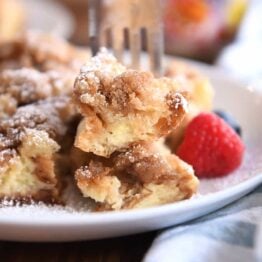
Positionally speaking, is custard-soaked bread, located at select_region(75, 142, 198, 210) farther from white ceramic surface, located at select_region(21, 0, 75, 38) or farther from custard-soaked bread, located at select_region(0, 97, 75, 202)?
white ceramic surface, located at select_region(21, 0, 75, 38)

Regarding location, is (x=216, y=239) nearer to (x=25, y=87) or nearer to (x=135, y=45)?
(x=25, y=87)

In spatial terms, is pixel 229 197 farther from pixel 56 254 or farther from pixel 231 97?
pixel 231 97

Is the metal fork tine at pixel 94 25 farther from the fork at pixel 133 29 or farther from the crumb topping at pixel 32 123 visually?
the crumb topping at pixel 32 123

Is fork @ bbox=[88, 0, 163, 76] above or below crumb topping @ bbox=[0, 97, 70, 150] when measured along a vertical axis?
above

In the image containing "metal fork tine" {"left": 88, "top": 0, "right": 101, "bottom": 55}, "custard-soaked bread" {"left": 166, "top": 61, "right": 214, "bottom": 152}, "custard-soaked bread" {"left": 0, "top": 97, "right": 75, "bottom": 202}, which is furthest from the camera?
"metal fork tine" {"left": 88, "top": 0, "right": 101, "bottom": 55}

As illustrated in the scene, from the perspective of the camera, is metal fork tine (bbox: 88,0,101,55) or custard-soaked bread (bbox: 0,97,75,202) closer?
custard-soaked bread (bbox: 0,97,75,202)

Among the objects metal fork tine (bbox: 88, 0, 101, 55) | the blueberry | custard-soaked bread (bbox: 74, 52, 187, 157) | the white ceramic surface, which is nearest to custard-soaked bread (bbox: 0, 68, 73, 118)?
metal fork tine (bbox: 88, 0, 101, 55)
